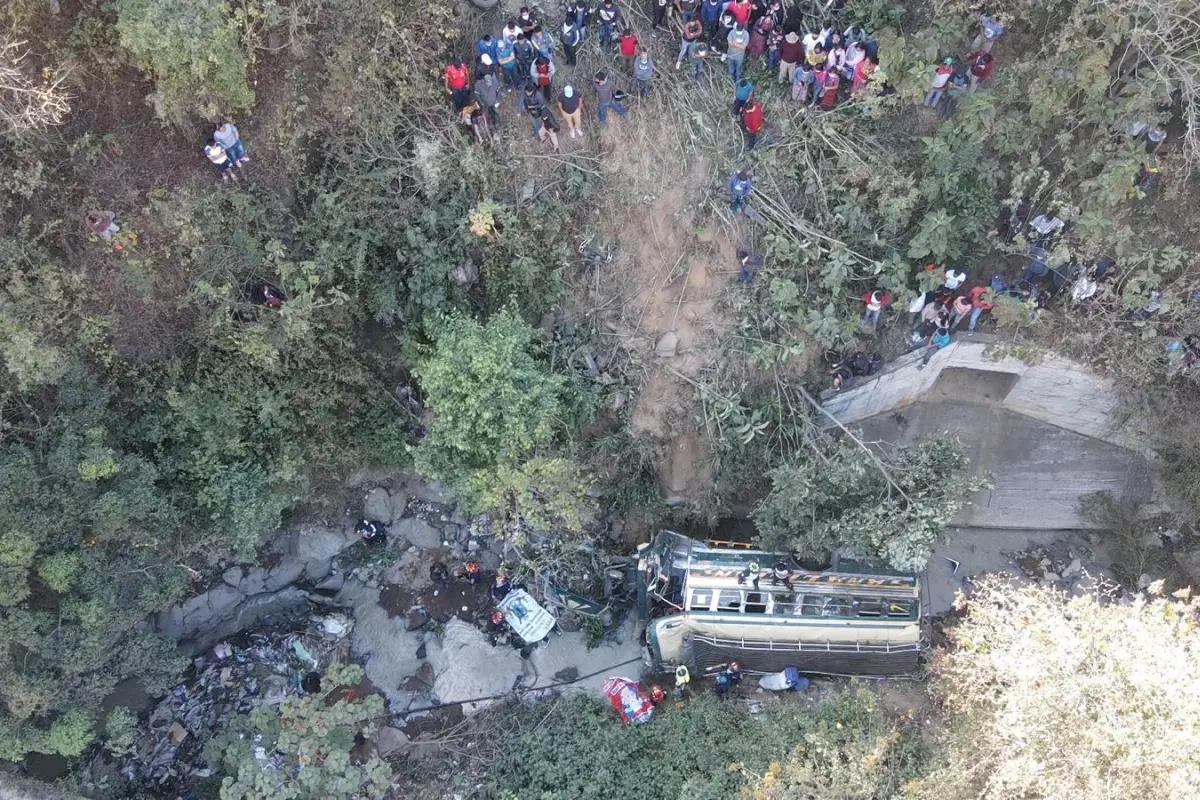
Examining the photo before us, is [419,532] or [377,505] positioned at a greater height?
[377,505]

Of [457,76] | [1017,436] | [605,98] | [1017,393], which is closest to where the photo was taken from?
[457,76]

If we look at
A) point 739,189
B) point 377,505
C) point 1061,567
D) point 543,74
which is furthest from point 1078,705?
point 377,505

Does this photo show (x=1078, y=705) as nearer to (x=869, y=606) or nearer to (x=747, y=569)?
(x=869, y=606)

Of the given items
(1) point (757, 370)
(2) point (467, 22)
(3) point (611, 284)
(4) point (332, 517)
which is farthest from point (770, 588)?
Result: (2) point (467, 22)

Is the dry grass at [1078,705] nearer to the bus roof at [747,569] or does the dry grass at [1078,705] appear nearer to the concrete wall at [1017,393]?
the bus roof at [747,569]

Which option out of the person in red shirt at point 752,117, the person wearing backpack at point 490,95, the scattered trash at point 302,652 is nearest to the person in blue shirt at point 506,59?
the person wearing backpack at point 490,95
